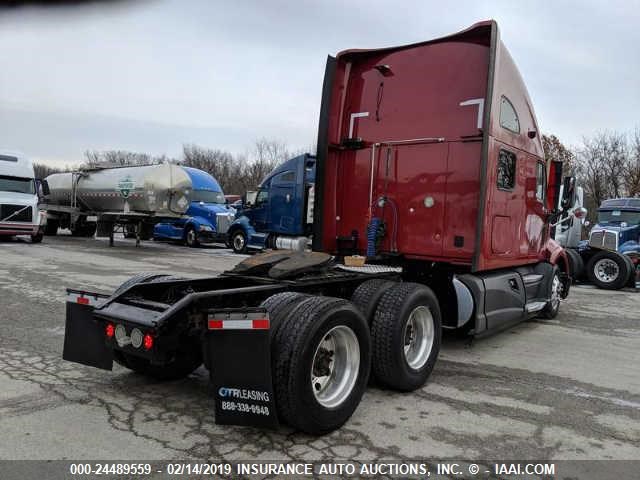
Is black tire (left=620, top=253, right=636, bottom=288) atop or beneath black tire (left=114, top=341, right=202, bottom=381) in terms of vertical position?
atop

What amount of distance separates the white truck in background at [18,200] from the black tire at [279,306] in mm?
18675

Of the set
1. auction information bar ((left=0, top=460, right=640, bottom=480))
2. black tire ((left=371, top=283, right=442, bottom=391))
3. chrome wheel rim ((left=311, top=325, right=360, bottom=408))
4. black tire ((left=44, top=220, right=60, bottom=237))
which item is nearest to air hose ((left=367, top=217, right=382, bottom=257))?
black tire ((left=371, top=283, right=442, bottom=391))

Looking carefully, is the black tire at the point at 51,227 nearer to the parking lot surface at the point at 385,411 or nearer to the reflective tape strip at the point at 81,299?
the parking lot surface at the point at 385,411

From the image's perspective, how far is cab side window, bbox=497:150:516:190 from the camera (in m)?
5.88

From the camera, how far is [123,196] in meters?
19.7

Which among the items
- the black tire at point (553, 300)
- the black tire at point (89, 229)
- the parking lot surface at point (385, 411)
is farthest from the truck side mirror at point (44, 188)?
the black tire at point (553, 300)

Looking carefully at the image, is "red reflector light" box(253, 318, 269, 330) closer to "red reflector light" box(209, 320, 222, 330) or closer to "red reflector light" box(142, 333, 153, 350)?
"red reflector light" box(209, 320, 222, 330)

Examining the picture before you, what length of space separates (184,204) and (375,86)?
47.3 feet

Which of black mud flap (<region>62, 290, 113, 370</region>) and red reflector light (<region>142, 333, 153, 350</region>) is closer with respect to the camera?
red reflector light (<region>142, 333, 153, 350</region>)

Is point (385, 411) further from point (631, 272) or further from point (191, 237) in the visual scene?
point (191, 237)

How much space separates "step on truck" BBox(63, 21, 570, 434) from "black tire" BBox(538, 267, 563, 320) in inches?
2.3

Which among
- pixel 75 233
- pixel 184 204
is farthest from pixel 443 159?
pixel 75 233

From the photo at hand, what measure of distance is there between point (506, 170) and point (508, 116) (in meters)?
0.61

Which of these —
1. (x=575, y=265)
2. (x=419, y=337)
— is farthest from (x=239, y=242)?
(x=419, y=337)
